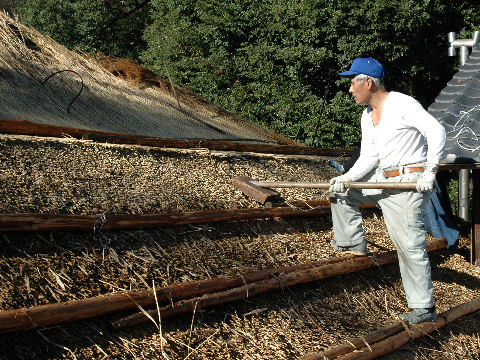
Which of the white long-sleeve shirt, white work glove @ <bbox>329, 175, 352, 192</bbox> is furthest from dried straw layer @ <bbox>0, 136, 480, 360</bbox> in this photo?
the white long-sleeve shirt

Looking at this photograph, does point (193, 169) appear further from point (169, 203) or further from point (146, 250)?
point (146, 250)

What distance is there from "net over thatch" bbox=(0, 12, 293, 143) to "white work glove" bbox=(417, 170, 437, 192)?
3.41 m

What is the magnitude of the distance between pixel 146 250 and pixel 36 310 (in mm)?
968

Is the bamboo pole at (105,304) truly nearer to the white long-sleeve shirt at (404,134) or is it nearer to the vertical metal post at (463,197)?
the white long-sleeve shirt at (404,134)

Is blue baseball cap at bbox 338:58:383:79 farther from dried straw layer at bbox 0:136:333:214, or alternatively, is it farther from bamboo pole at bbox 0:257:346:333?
bamboo pole at bbox 0:257:346:333

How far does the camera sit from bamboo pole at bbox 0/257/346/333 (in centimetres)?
261

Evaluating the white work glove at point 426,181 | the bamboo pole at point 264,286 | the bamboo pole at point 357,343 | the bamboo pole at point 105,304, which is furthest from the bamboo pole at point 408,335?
the white work glove at point 426,181

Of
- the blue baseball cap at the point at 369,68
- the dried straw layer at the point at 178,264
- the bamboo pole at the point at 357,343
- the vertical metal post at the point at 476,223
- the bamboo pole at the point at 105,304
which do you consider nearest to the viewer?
the bamboo pole at the point at 105,304

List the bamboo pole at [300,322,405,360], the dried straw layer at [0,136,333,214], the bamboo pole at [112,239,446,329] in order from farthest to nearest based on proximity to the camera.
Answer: the dried straw layer at [0,136,333,214]
the bamboo pole at [300,322,405,360]
the bamboo pole at [112,239,446,329]

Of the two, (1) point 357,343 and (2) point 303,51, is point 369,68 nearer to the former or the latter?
(1) point 357,343

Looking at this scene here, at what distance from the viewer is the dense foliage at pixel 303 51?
1233cm

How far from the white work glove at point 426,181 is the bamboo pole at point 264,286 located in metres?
0.94

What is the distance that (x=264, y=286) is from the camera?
3.71 metres

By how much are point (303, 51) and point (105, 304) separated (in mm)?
10494
